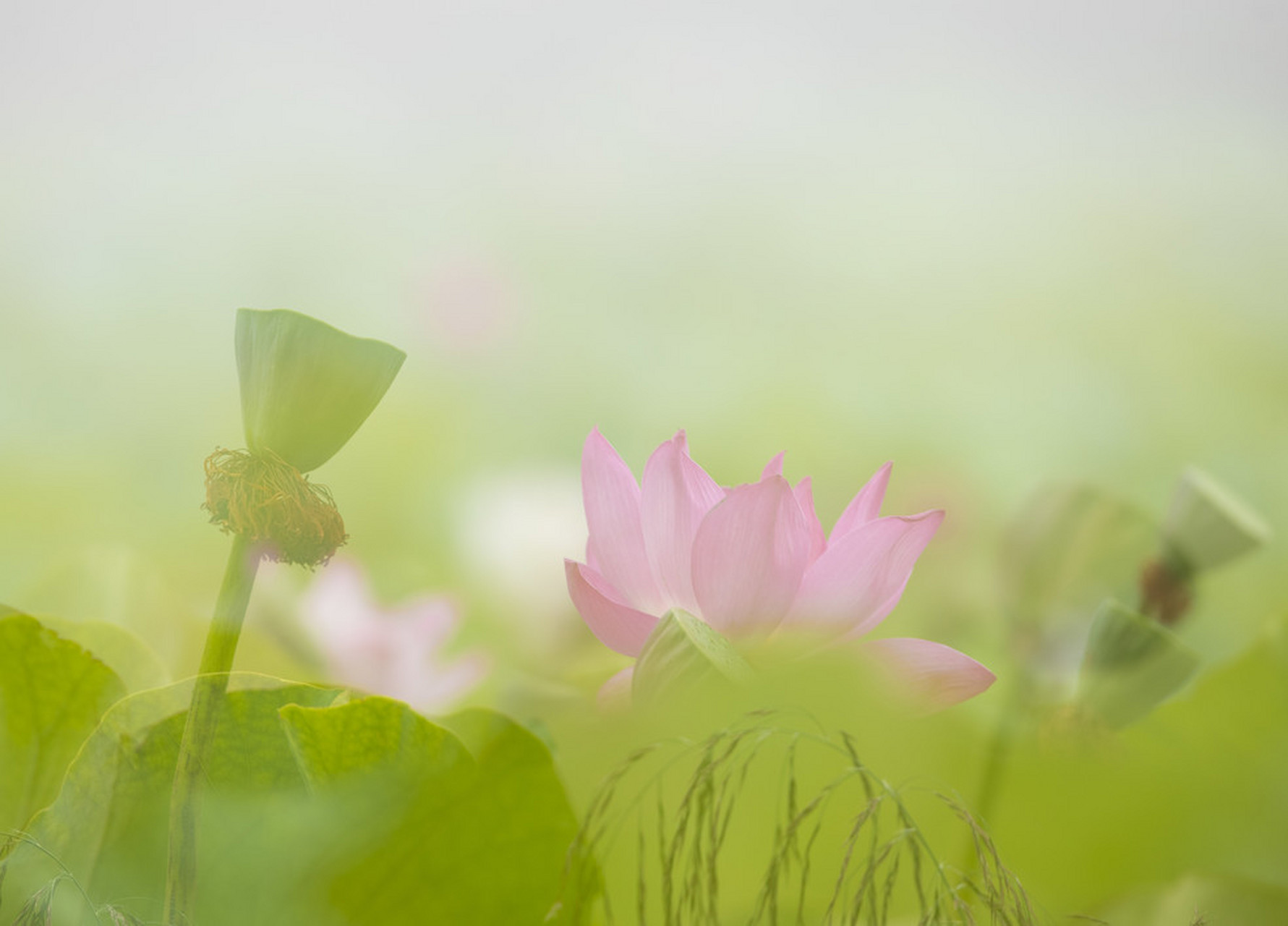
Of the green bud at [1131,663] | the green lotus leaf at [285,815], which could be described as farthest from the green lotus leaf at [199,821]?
the green bud at [1131,663]

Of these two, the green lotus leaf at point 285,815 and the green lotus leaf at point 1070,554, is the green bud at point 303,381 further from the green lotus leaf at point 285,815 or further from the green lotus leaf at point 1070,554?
the green lotus leaf at point 1070,554

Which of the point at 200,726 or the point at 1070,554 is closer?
the point at 200,726

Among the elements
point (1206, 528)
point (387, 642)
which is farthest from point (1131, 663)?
point (387, 642)

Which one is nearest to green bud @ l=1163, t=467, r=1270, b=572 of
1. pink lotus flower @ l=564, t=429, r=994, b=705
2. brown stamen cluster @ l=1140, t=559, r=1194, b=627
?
brown stamen cluster @ l=1140, t=559, r=1194, b=627

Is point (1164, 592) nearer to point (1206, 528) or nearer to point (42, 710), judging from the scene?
Result: point (1206, 528)

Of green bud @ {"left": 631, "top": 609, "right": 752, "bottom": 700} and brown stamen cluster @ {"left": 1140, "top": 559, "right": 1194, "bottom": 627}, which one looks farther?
brown stamen cluster @ {"left": 1140, "top": 559, "right": 1194, "bottom": 627}

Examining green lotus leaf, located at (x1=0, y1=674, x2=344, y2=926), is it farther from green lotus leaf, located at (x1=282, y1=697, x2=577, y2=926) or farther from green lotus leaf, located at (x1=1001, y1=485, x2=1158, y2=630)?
green lotus leaf, located at (x1=1001, y1=485, x2=1158, y2=630)
